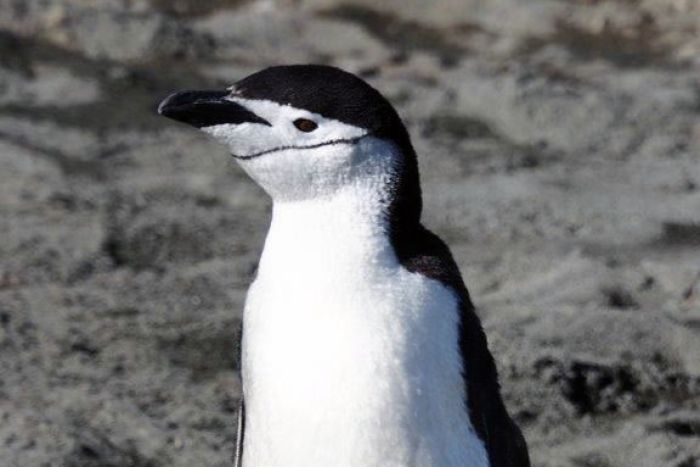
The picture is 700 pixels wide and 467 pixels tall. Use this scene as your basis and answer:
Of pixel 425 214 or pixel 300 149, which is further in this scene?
pixel 425 214

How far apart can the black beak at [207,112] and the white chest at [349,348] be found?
0.57 feet

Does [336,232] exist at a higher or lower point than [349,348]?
higher

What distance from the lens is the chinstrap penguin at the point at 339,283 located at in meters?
2.87

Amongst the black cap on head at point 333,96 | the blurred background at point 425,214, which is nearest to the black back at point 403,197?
the black cap on head at point 333,96

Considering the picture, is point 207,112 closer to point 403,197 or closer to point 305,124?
point 305,124

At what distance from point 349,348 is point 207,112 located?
18.1 inches

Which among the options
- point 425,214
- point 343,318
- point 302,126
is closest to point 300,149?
point 302,126

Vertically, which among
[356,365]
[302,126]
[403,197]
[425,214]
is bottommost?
[425,214]

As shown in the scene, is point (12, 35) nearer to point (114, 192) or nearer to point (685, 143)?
point (114, 192)

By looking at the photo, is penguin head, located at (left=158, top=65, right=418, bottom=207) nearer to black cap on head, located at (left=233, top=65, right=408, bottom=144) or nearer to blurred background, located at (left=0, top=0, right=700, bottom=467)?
black cap on head, located at (left=233, top=65, right=408, bottom=144)

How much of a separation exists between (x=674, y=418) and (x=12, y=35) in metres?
3.60

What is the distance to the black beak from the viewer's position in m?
2.87

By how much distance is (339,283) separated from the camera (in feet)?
9.46

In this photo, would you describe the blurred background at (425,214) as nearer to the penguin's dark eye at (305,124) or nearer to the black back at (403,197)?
the black back at (403,197)
